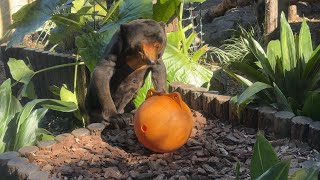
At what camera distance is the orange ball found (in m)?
2.58

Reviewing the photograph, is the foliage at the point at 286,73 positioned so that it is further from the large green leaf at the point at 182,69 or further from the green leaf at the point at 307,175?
the green leaf at the point at 307,175

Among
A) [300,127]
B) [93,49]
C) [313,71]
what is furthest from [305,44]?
[93,49]

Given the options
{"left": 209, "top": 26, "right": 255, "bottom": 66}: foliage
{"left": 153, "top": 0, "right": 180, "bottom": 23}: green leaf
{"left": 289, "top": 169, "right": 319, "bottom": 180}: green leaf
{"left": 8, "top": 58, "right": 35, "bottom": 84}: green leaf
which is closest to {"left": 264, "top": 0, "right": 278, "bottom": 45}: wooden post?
{"left": 209, "top": 26, "right": 255, "bottom": 66}: foliage

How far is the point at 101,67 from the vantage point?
312 centimetres

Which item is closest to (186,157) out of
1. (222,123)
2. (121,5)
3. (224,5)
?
(222,123)

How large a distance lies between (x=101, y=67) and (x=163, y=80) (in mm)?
402

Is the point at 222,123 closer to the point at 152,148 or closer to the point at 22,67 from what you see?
the point at 152,148

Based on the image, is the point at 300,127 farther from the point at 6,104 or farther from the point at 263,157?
the point at 6,104

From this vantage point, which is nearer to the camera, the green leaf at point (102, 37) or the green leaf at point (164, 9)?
the green leaf at point (102, 37)

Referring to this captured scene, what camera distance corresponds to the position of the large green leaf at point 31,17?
3.89 metres

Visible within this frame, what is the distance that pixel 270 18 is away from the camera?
571 centimetres

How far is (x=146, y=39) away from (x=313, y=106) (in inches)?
39.8

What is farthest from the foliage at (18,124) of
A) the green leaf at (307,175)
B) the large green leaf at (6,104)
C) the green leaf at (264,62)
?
the green leaf at (307,175)

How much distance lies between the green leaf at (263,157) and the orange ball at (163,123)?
745 millimetres
